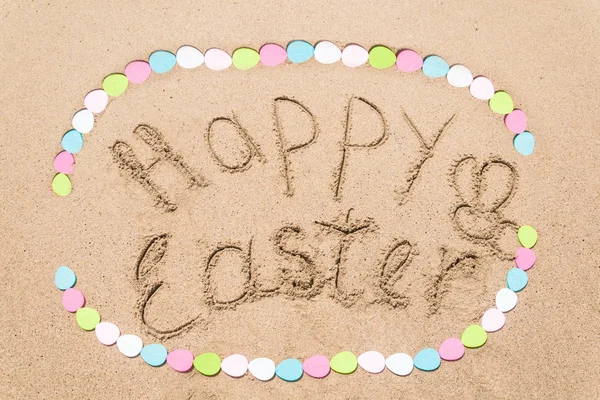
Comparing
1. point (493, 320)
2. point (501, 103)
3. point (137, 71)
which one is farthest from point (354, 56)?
point (493, 320)

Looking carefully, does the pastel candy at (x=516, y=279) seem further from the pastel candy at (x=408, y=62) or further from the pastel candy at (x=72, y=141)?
the pastel candy at (x=72, y=141)

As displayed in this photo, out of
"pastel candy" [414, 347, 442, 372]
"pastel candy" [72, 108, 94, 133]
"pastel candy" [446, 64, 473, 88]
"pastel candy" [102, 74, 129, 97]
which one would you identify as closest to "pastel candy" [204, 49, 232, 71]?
"pastel candy" [102, 74, 129, 97]

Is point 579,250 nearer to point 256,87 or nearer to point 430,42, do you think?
point 430,42

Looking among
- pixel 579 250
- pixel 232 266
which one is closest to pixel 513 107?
pixel 579 250

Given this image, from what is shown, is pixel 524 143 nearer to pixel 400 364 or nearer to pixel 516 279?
pixel 516 279

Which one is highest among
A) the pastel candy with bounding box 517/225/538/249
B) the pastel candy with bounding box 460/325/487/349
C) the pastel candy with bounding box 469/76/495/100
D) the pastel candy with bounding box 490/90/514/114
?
the pastel candy with bounding box 469/76/495/100

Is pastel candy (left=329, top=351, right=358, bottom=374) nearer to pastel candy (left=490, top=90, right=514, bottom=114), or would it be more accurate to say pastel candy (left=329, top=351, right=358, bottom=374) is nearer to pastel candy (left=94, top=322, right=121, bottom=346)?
pastel candy (left=94, top=322, right=121, bottom=346)

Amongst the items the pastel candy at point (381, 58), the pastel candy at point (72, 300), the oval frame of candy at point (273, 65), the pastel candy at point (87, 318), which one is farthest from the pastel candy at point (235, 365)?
the pastel candy at point (381, 58)
